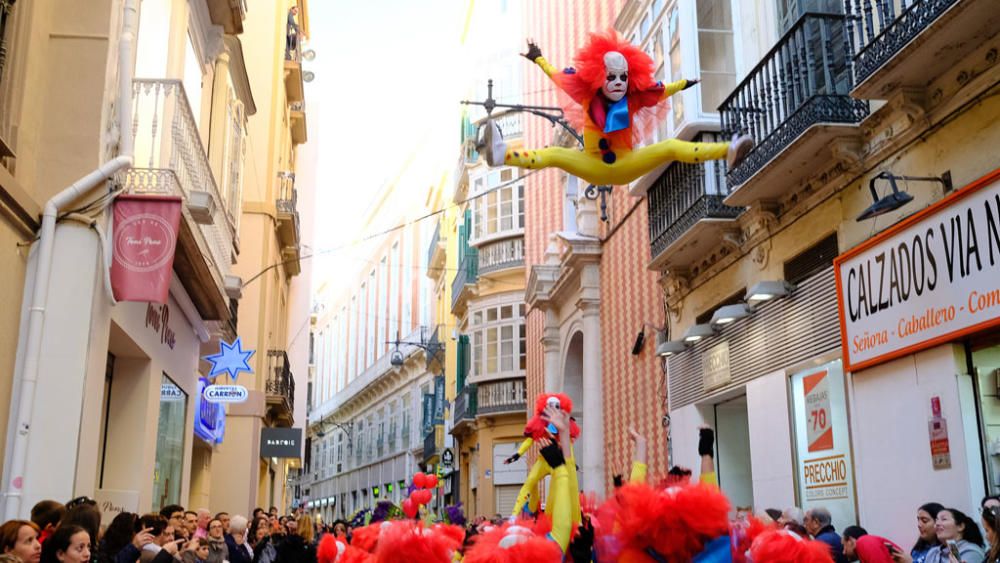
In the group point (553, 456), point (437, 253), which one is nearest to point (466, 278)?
point (437, 253)

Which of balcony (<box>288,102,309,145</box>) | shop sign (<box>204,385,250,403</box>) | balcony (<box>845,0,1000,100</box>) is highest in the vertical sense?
balcony (<box>288,102,309,145</box>)

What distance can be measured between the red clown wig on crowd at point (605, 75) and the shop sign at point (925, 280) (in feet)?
8.85

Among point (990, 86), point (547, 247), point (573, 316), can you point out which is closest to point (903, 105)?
point (990, 86)

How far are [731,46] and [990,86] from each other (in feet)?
21.3

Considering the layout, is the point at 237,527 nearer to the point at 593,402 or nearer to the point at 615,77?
the point at 615,77

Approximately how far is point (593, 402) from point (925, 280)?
1179cm

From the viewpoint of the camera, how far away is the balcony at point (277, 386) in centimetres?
2542

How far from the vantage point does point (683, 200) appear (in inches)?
562

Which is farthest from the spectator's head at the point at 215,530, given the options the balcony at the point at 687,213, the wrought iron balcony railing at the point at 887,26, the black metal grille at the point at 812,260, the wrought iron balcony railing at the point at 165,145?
the balcony at the point at 687,213

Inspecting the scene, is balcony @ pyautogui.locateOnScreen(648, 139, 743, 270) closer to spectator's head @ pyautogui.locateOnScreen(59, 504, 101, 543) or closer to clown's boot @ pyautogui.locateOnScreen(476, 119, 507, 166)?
clown's boot @ pyautogui.locateOnScreen(476, 119, 507, 166)

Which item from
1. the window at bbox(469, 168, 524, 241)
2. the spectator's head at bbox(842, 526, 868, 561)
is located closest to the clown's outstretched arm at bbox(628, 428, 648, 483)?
the spectator's head at bbox(842, 526, 868, 561)

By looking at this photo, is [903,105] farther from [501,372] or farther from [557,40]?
[501,372]

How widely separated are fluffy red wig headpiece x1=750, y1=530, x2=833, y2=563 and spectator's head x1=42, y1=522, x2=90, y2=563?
3.17m

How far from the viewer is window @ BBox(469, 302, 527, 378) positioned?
32.6 meters
